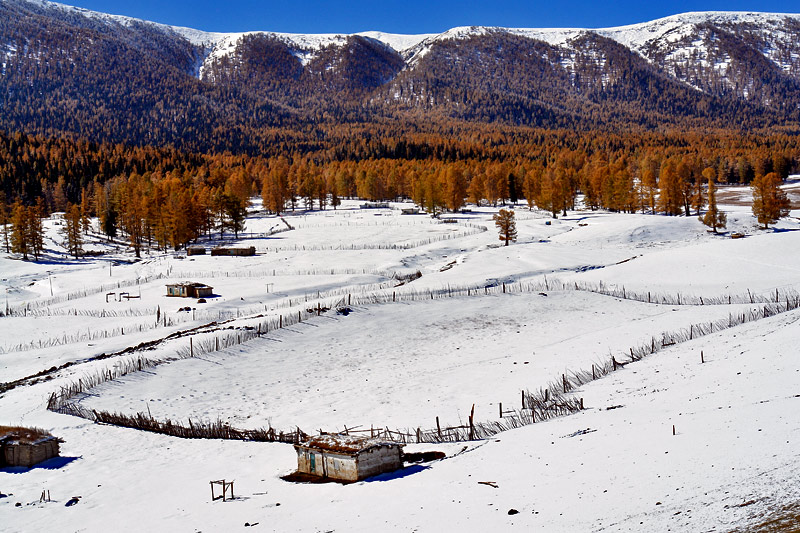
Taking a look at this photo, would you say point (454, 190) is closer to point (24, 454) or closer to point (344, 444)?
point (24, 454)

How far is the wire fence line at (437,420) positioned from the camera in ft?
79.9

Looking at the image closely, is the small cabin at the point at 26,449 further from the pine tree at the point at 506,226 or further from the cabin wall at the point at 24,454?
the pine tree at the point at 506,226

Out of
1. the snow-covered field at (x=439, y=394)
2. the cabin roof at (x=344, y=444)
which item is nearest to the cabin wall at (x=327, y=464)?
the cabin roof at (x=344, y=444)

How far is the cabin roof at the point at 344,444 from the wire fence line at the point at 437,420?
8.75ft

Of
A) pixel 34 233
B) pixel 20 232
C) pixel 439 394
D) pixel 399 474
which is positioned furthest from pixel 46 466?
pixel 20 232

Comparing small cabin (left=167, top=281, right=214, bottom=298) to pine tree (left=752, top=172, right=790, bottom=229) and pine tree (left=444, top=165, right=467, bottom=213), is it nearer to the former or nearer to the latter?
pine tree (left=752, top=172, right=790, bottom=229)

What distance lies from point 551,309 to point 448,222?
69894mm

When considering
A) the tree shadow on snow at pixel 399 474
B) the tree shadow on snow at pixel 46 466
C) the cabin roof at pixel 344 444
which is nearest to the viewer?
the tree shadow on snow at pixel 399 474

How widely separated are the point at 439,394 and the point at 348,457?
1217 cm

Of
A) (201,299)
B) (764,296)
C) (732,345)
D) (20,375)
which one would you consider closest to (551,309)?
(764,296)

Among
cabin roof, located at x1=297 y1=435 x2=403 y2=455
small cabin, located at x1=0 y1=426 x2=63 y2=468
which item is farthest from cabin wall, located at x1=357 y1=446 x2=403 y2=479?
small cabin, located at x1=0 y1=426 x2=63 y2=468

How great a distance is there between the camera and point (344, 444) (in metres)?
20.4

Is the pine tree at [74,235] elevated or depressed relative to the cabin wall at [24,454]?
elevated

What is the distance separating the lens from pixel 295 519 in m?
16.8
